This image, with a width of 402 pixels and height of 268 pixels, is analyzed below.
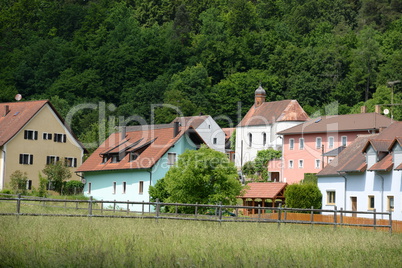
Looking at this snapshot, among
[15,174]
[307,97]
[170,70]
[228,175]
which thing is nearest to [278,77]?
[307,97]

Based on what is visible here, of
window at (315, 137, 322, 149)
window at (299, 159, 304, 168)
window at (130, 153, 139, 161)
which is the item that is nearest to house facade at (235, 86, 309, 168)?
window at (299, 159, 304, 168)

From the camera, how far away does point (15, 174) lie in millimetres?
65625

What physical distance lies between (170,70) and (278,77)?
2056cm

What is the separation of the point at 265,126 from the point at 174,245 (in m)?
70.9

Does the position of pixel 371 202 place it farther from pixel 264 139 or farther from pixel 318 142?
pixel 264 139

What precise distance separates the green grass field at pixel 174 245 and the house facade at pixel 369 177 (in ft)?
50.9

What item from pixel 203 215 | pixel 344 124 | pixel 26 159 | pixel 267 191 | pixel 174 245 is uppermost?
pixel 344 124

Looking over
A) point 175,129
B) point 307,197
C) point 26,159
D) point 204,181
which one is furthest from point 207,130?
point 204,181

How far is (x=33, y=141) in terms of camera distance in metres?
70.4

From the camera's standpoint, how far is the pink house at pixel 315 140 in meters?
76.3

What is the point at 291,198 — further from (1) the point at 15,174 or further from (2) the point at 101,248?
(2) the point at 101,248

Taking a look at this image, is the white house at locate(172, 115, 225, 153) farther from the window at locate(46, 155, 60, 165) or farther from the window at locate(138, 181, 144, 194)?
the window at locate(138, 181, 144, 194)

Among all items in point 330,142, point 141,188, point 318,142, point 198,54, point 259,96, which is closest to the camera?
point 141,188

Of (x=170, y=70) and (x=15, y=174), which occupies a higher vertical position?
(x=170, y=70)
